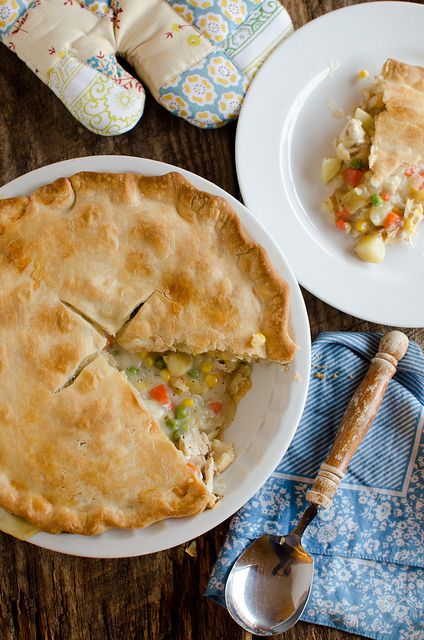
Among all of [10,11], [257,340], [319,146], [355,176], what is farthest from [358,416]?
[10,11]

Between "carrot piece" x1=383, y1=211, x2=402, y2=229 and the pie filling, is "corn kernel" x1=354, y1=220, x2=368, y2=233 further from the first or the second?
the pie filling

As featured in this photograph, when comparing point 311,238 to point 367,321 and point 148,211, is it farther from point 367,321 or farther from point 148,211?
point 148,211

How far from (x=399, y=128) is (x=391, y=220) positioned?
44 cm

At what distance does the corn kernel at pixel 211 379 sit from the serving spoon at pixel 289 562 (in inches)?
24.1

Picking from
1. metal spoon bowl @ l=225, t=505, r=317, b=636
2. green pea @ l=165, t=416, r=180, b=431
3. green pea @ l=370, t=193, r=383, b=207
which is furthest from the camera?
green pea @ l=370, t=193, r=383, b=207

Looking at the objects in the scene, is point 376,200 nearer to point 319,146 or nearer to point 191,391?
point 319,146

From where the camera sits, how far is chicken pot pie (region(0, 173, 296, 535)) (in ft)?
9.22

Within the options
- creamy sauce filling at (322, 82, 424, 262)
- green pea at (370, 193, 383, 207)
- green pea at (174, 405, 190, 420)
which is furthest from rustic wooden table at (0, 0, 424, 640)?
green pea at (174, 405, 190, 420)

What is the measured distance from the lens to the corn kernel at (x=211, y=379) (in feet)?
10.3

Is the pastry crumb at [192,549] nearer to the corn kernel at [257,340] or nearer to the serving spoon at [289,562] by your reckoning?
the serving spoon at [289,562]

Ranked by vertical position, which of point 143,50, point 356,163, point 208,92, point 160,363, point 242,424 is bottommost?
point 242,424

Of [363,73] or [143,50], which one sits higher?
[143,50]

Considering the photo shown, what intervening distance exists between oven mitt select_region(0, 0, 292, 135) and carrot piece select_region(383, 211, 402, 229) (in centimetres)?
88

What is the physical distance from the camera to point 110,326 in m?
2.91
